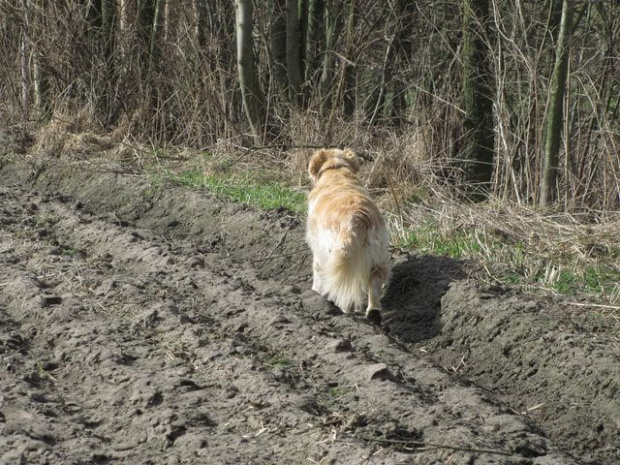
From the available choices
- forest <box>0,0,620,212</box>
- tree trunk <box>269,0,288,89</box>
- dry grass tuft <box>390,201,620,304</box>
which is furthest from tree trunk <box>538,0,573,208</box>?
tree trunk <box>269,0,288,89</box>

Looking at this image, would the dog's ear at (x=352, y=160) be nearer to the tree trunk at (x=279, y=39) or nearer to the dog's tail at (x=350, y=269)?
the dog's tail at (x=350, y=269)

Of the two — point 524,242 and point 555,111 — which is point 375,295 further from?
point 555,111

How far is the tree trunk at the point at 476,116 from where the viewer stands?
1058 cm

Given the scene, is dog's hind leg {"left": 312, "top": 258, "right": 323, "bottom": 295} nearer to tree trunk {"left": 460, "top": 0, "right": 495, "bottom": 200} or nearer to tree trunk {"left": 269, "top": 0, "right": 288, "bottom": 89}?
tree trunk {"left": 460, "top": 0, "right": 495, "bottom": 200}

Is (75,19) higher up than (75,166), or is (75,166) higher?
(75,19)

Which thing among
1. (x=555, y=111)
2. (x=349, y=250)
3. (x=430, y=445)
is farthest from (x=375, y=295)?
(x=555, y=111)

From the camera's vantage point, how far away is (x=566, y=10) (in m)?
9.66

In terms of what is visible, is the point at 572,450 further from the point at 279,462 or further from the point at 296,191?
the point at 296,191

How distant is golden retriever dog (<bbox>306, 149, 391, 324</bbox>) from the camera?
6840 mm

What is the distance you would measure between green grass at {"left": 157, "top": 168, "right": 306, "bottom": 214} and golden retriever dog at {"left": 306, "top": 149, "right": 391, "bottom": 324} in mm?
2172

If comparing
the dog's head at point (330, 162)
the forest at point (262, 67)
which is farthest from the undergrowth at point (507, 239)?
the forest at point (262, 67)

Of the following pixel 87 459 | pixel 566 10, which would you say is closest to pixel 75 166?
pixel 566 10

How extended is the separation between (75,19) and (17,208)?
4.83 meters

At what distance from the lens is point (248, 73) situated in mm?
12977
